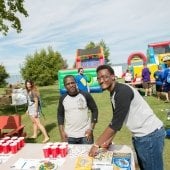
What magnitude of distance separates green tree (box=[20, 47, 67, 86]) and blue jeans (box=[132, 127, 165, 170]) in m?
36.1

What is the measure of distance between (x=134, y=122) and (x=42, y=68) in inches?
1469

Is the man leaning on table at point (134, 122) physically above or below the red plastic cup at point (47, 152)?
above

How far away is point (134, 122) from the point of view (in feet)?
11.4

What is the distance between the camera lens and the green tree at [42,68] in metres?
39.9

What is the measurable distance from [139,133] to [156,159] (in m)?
0.35

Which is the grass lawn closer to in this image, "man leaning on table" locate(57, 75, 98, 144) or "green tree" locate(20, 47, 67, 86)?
"man leaning on table" locate(57, 75, 98, 144)

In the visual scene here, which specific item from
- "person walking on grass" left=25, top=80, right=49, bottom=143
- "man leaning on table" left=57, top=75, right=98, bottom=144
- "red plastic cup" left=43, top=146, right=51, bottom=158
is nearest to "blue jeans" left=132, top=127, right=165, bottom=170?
"red plastic cup" left=43, top=146, right=51, bottom=158

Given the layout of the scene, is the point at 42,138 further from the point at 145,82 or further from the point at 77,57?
the point at 77,57

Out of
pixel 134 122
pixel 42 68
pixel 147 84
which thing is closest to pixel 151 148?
pixel 134 122

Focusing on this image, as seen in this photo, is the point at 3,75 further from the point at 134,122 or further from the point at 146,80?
the point at 134,122

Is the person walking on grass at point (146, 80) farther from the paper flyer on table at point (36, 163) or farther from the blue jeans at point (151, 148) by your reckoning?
the paper flyer on table at point (36, 163)

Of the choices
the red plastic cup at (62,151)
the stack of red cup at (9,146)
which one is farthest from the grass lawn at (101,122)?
the stack of red cup at (9,146)

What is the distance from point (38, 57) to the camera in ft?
136

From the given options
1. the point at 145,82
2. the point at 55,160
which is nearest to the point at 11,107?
the point at 145,82
